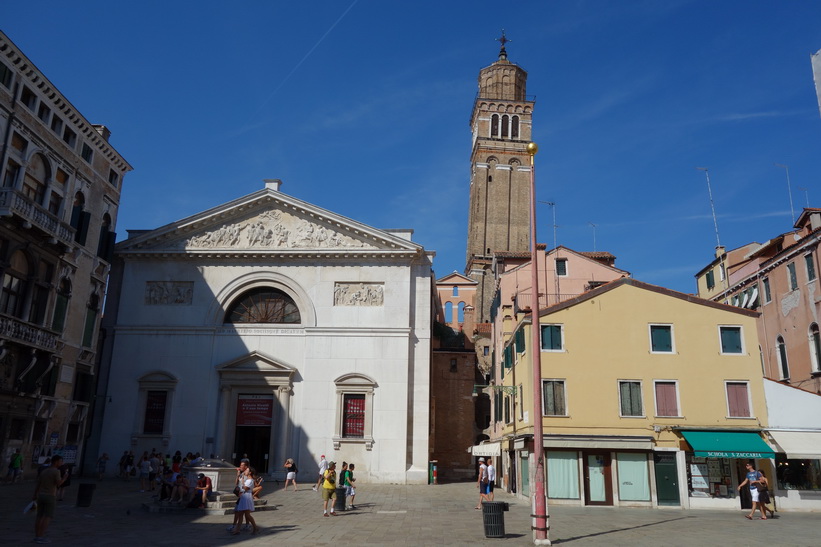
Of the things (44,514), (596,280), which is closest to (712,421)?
(596,280)

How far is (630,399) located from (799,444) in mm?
5615

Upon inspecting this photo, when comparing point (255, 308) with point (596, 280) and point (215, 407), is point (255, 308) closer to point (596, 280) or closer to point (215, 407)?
point (215, 407)

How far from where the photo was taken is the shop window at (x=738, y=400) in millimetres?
22953

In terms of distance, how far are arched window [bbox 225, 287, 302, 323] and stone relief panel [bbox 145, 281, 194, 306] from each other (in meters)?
2.42

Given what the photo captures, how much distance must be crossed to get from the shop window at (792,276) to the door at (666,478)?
34.2 feet

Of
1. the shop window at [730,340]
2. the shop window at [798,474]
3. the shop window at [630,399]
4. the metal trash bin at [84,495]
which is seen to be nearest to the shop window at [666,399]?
the shop window at [630,399]

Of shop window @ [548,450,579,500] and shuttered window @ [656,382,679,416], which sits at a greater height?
shuttered window @ [656,382,679,416]

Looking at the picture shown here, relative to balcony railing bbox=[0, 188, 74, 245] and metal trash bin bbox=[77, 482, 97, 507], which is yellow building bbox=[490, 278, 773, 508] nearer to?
metal trash bin bbox=[77, 482, 97, 507]

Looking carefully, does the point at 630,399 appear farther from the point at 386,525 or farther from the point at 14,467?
the point at 14,467

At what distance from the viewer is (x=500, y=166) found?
236ft

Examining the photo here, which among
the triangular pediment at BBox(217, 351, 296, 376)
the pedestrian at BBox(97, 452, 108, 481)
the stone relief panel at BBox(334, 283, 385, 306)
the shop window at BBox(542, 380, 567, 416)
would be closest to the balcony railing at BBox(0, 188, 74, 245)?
the triangular pediment at BBox(217, 351, 296, 376)

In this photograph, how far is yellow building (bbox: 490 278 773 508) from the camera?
22219 millimetres

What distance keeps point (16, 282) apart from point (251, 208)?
12.7 metres

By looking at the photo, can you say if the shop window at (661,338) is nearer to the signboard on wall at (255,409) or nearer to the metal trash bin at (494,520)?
the metal trash bin at (494,520)
